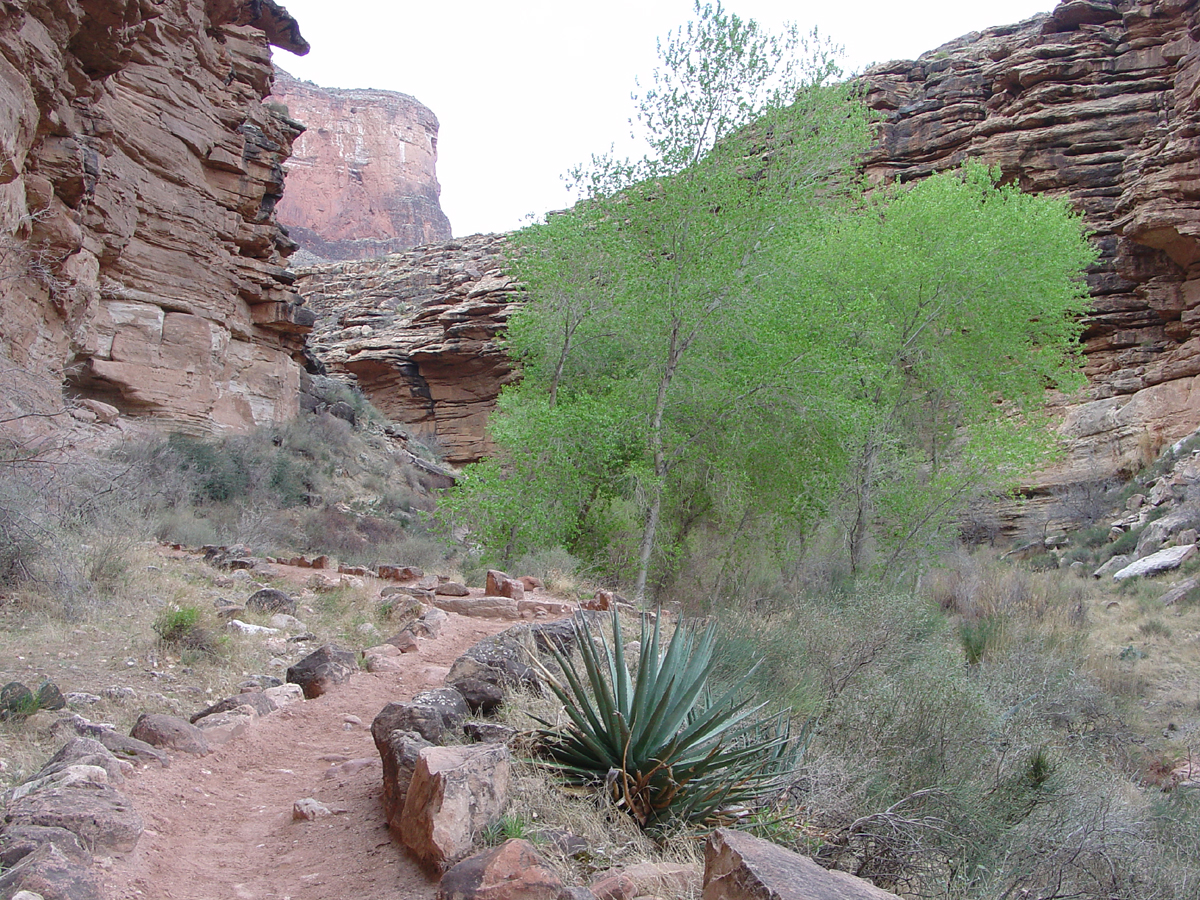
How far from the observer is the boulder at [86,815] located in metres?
2.47

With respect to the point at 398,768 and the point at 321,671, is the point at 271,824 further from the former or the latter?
the point at 321,671

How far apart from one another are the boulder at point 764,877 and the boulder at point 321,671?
3.21 metres

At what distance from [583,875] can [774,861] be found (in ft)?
2.42

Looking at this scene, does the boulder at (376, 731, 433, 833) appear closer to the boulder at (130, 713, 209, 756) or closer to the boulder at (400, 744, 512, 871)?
the boulder at (400, 744, 512, 871)

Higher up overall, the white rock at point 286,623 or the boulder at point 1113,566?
the white rock at point 286,623

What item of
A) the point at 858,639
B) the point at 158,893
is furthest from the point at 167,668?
the point at 858,639

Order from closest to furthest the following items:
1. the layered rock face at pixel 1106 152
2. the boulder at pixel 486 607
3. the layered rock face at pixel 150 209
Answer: the boulder at pixel 486 607, the layered rock face at pixel 150 209, the layered rock face at pixel 1106 152

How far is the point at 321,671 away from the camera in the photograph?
4824 millimetres

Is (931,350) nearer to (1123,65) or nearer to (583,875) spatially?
(583,875)

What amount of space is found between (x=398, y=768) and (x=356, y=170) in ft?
252

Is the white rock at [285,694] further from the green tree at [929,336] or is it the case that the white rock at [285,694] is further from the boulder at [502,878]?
the green tree at [929,336]

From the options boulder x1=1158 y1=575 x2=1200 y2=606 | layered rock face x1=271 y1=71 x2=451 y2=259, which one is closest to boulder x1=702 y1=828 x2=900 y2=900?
boulder x1=1158 y1=575 x2=1200 y2=606

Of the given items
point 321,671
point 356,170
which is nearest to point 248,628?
point 321,671

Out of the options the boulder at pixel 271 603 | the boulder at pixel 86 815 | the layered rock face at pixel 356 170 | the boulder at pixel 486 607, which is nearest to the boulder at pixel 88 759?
the boulder at pixel 86 815
